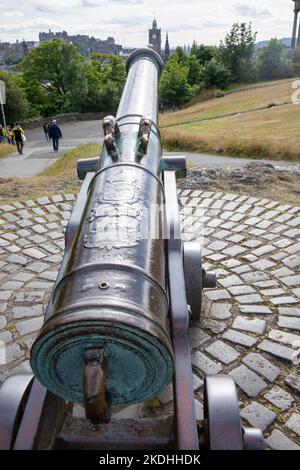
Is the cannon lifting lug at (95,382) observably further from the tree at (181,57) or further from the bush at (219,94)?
the tree at (181,57)

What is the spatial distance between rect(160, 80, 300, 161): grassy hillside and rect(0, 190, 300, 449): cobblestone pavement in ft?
17.5

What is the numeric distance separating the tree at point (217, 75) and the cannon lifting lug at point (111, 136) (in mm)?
44434

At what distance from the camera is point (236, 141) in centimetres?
1273

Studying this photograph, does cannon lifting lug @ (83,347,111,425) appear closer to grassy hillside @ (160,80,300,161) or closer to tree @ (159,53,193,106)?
grassy hillside @ (160,80,300,161)

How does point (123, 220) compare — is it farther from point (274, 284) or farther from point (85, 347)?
point (274, 284)

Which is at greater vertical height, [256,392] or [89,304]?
[89,304]

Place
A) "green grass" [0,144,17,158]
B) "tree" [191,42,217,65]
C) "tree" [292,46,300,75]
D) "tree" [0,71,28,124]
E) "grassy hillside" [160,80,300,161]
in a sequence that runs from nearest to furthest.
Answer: "grassy hillside" [160,80,300,161] → "green grass" [0,144,17,158] → "tree" [0,71,28,124] → "tree" [292,46,300,75] → "tree" [191,42,217,65]

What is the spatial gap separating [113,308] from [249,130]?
17.9 metres

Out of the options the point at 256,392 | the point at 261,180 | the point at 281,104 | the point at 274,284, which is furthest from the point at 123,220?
the point at 281,104

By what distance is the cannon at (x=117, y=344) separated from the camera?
64.7 inches

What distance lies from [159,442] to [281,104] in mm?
29614

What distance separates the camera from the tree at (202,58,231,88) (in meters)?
44.5

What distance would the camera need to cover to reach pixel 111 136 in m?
3.08

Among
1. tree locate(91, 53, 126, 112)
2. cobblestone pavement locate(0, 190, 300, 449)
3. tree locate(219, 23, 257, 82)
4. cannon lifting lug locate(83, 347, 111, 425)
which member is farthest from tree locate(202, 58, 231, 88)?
cannon lifting lug locate(83, 347, 111, 425)
